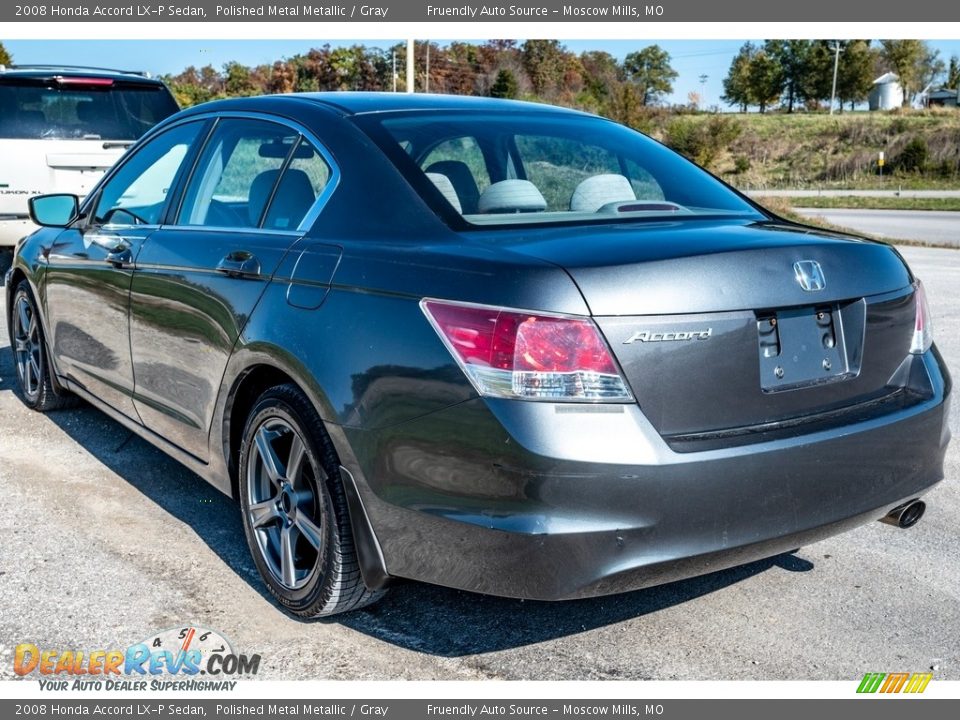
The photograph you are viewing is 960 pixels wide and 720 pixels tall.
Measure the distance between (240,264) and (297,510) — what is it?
2.78ft

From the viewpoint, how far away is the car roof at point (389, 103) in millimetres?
3669

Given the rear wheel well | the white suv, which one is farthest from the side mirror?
the white suv

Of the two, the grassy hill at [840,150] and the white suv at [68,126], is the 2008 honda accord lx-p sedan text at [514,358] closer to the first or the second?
the white suv at [68,126]

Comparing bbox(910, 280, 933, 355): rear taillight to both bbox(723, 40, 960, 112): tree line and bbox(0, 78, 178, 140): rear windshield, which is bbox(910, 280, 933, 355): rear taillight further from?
bbox(723, 40, 960, 112): tree line

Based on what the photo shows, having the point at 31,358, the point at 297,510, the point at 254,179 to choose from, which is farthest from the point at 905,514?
the point at 31,358

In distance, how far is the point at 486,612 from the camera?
3.43m

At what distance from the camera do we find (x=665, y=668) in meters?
3.04

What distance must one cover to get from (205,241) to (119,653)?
146cm

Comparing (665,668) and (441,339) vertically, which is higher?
(441,339)

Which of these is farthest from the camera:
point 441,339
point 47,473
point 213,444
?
point 47,473

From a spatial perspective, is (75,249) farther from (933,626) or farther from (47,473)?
(933,626)

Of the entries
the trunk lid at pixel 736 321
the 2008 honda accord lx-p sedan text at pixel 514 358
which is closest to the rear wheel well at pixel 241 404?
the 2008 honda accord lx-p sedan text at pixel 514 358

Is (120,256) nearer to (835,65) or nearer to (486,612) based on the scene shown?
(486,612)

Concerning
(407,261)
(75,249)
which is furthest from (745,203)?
(75,249)
